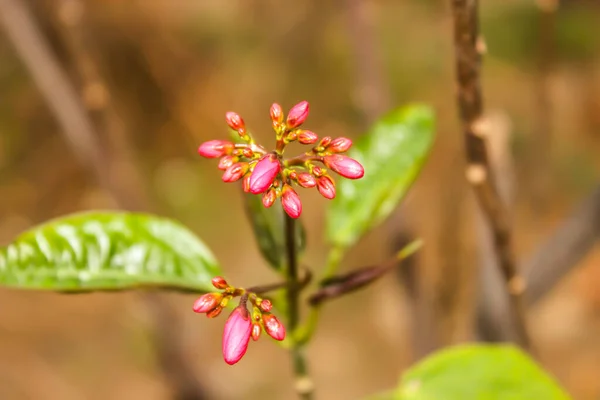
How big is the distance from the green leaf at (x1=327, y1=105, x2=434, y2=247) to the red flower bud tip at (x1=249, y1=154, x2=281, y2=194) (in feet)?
0.84

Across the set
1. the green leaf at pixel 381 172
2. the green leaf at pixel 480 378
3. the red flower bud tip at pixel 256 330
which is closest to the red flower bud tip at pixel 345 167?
the red flower bud tip at pixel 256 330

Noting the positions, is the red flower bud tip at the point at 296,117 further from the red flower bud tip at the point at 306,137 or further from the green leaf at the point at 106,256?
the green leaf at the point at 106,256

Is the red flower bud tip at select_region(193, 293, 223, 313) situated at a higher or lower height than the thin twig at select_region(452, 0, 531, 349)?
lower

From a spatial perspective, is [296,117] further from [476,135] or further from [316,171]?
[476,135]

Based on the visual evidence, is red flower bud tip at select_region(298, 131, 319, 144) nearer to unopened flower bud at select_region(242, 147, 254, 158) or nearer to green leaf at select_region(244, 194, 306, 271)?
unopened flower bud at select_region(242, 147, 254, 158)

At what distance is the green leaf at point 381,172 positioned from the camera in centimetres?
60

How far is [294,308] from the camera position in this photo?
500mm

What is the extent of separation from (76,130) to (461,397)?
2.17ft

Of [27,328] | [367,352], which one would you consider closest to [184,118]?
[27,328]

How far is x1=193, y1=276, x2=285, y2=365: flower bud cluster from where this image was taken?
0.36m

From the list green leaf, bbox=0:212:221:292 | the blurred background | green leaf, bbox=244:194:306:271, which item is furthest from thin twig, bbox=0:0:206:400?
green leaf, bbox=244:194:306:271

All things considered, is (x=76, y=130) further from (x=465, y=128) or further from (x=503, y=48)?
(x=503, y=48)

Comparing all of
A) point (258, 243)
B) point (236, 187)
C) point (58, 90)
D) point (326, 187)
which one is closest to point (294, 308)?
point (258, 243)

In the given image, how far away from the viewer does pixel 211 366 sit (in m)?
1.65
